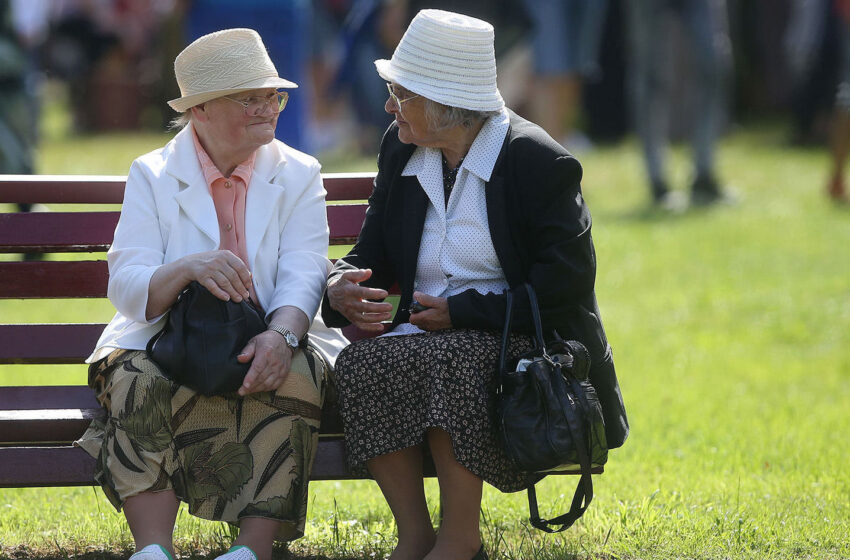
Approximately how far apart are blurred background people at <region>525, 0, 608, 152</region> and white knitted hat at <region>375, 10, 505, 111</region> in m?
7.45

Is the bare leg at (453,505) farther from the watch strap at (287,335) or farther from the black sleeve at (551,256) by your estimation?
the watch strap at (287,335)

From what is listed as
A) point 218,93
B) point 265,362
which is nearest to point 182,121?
point 218,93

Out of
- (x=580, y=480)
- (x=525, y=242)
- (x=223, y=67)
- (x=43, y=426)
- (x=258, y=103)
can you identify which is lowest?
(x=580, y=480)

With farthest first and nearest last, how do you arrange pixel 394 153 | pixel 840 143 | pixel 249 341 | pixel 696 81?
pixel 696 81, pixel 840 143, pixel 394 153, pixel 249 341

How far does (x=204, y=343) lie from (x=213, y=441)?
0.29 m

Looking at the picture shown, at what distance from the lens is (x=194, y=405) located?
11.7 feet

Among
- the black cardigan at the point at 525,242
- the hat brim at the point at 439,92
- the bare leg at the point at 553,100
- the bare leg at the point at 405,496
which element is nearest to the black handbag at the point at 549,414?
the black cardigan at the point at 525,242

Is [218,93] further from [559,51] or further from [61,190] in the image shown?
[559,51]

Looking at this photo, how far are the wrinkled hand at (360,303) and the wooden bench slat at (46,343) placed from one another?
2.68 ft

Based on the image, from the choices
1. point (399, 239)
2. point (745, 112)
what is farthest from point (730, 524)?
point (745, 112)

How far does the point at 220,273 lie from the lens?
352 cm

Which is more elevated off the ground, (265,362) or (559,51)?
(265,362)

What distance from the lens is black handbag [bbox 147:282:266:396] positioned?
3.47 meters

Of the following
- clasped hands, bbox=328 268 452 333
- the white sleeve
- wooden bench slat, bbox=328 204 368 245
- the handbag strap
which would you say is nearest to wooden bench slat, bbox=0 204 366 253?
the white sleeve
